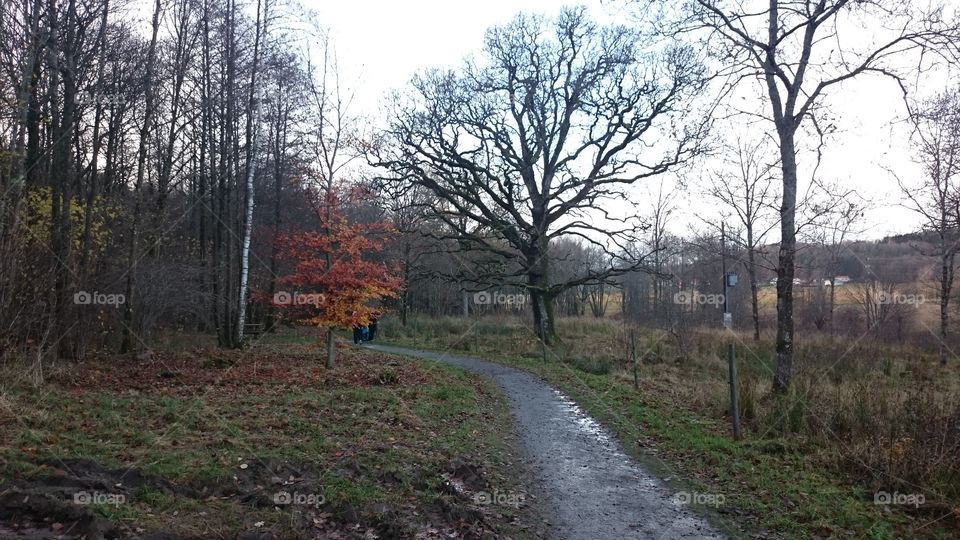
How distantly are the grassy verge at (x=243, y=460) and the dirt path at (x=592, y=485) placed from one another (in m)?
0.50

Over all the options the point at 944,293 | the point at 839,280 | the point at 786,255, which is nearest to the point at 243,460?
the point at 786,255

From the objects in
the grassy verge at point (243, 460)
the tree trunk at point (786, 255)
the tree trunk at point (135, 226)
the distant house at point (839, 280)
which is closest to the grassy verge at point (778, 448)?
the tree trunk at point (786, 255)

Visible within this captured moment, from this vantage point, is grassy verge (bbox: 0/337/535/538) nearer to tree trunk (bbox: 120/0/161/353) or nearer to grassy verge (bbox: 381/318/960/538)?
grassy verge (bbox: 381/318/960/538)

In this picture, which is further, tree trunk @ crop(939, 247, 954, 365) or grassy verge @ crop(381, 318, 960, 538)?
tree trunk @ crop(939, 247, 954, 365)

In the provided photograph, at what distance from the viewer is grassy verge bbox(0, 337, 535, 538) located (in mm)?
5195

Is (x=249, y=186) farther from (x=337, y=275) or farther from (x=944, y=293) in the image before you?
(x=944, y=293)

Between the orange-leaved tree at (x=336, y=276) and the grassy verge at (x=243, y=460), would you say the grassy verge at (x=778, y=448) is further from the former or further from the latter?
the orange-leaved tree at (x=336, y=276)

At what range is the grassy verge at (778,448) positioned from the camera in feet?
19.9

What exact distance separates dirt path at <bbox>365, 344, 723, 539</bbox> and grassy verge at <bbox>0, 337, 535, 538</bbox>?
50 centimetres

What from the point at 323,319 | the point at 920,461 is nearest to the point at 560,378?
the point at 323,319

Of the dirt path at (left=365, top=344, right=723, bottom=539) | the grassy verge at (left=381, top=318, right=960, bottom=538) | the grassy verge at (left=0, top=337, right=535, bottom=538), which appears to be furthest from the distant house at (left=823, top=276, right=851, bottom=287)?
the grassy verge at (left=0, top=337, right=535, bottom=538)

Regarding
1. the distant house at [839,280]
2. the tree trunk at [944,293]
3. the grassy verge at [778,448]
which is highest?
the distant house at [839,280]

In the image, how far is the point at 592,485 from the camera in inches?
287

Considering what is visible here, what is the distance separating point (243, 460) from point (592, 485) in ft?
13.5
